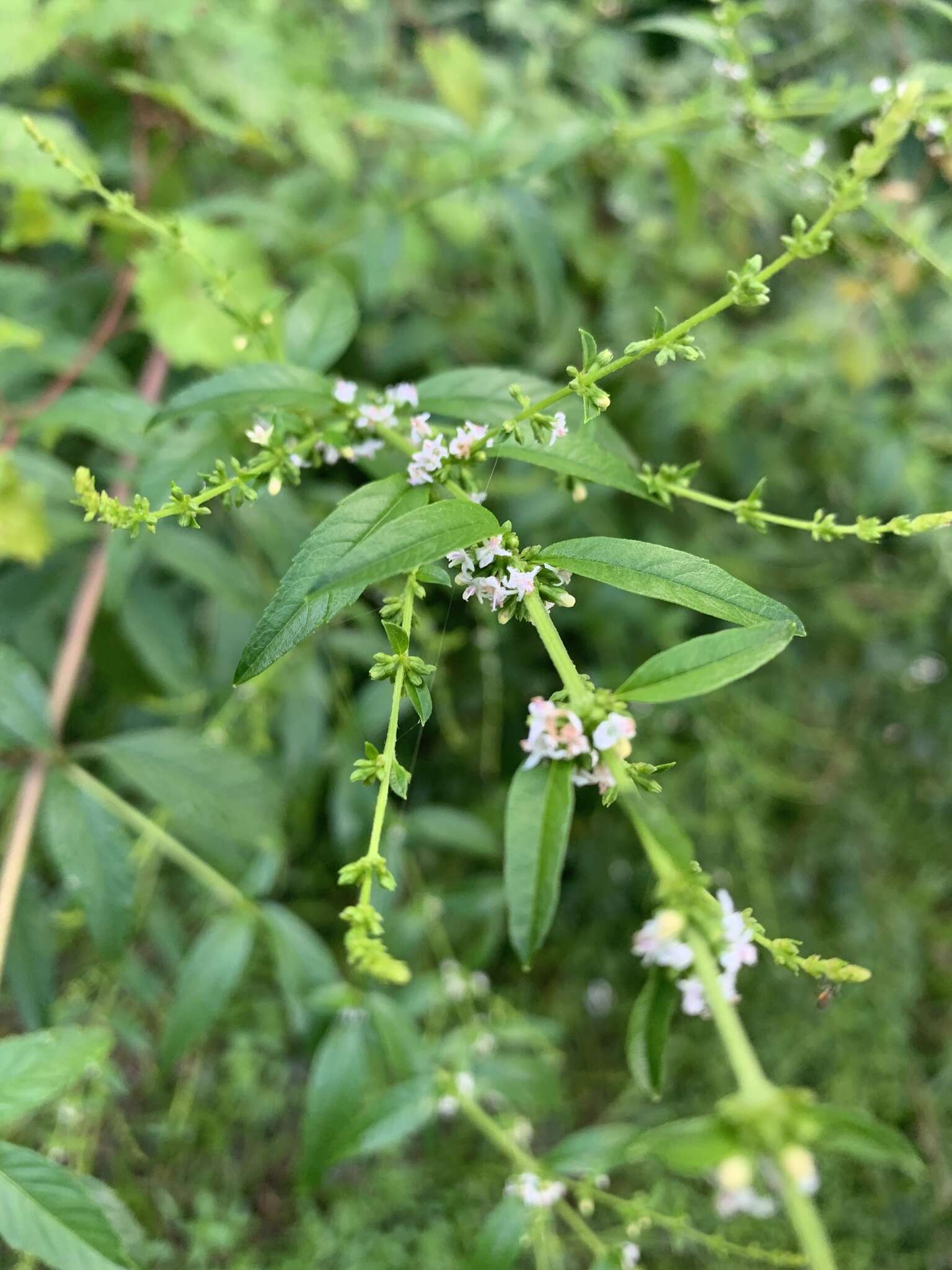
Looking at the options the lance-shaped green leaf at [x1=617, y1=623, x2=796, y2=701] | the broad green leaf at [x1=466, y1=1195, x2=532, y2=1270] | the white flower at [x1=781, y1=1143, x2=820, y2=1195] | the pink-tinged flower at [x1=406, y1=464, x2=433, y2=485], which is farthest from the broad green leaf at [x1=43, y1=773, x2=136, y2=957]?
the white flower at [x1=781, y1=1143, x2=820, y2=1195]

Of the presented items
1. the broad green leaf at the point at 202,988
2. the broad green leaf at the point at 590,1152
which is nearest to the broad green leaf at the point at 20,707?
the broad green leaf at the point at 202,988

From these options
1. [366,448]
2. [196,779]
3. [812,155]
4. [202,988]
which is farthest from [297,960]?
[812,155]

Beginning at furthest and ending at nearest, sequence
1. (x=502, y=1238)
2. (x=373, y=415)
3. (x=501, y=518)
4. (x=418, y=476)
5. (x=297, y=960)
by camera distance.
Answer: (x=501, y=518) < (x=297, y=960) < (x=502, y=1238) < (x=373, y=415) < (x=418, y=476)

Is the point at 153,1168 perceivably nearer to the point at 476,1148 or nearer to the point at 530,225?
the point at 476,1148

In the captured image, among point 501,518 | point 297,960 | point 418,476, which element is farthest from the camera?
point 501,518

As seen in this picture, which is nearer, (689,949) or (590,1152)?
(689,949)

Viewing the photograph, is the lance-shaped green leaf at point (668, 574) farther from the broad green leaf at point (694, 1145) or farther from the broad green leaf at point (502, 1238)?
the broad green leaf at point (502, 1238)

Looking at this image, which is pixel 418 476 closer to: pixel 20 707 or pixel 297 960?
pixel 20 707
